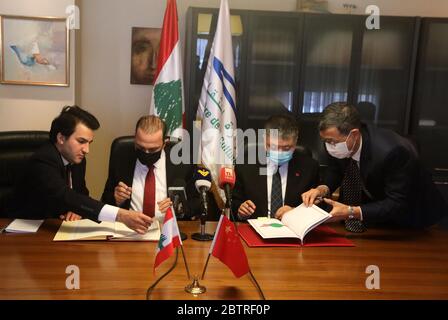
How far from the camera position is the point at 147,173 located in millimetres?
2221

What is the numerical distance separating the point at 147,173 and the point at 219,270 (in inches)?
34.6

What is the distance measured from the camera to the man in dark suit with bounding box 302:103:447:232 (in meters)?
1.96

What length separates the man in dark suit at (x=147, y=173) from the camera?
83.4 inches

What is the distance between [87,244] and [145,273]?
367 millimetres

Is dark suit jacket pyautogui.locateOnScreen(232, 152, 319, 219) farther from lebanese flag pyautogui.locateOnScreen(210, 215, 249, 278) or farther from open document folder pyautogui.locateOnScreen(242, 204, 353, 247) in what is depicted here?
lebanese flag pyautogui.locateOnScreen(210, 215, 249, 278)

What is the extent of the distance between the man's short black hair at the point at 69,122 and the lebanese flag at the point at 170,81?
113 centimetres

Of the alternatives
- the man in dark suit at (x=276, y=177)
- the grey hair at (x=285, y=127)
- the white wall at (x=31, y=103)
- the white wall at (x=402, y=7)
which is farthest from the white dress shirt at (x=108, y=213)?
the white wall at (x=402, y=7)

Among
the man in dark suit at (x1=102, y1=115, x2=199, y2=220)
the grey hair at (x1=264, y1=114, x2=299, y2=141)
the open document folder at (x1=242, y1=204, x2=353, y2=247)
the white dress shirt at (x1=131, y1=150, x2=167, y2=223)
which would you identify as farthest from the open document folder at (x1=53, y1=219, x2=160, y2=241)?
the grey hair at (x1=264, y1=114, x2=299, y2=141)

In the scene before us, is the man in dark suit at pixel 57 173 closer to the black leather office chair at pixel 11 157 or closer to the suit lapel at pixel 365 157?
the black leather office chair at pixel 11 157

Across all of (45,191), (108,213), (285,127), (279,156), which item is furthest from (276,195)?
(45,191)

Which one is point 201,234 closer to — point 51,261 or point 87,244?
point 87,244

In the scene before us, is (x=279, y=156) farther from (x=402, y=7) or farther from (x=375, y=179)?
(x=402, y=7)

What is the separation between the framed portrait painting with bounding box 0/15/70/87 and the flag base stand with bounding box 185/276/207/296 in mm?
2318
